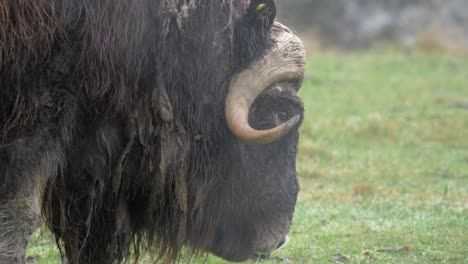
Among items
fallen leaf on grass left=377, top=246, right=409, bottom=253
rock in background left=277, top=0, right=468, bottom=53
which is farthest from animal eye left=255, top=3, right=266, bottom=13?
rock in background left=277, top=0, right=468, bottom=53

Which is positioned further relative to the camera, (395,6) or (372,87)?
(395,6)

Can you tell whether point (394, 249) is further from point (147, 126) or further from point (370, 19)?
point (370, 19)

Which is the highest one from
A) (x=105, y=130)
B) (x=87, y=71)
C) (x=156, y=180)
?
(x=87, y=71)

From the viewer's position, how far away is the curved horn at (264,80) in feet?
12.1

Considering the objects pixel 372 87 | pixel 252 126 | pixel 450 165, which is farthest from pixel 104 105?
pixel 372 87

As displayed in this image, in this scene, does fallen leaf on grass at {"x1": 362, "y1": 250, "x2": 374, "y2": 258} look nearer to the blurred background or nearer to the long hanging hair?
the blurred background

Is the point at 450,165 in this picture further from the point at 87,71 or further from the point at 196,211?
the point at 87,71

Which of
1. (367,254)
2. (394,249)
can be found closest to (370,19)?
(394,249)

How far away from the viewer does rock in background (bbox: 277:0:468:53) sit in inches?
679

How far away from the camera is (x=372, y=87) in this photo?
11.8m

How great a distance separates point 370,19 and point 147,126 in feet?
47.7

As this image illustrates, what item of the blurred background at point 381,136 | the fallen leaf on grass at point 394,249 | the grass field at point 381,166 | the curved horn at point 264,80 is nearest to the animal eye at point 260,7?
the curved horn at point 264,80

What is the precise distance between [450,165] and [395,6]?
10.3 metres

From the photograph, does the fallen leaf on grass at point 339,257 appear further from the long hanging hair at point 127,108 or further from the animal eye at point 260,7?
the animal eye at point 260,7
